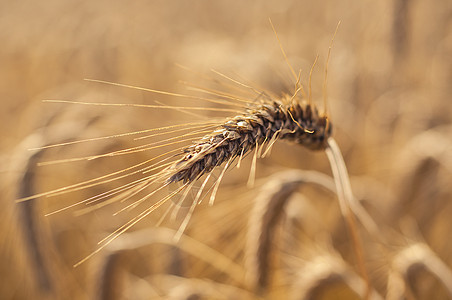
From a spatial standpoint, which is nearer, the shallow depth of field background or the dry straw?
the dry straw

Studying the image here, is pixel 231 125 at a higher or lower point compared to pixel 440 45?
higher

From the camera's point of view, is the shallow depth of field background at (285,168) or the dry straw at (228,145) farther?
the shallow depth of field background at (285,168)

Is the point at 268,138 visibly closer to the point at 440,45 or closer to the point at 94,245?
the point at 94,245

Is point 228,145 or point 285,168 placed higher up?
point 228,145

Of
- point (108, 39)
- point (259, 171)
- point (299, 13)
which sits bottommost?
point (259, 171)

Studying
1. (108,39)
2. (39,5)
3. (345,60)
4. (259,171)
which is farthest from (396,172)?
(39,5)

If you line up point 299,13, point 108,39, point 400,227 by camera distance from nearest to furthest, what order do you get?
point 400,227, point 108,39, point 299,13

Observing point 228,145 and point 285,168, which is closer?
point 228,145

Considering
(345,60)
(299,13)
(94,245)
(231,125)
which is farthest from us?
(299,13)
